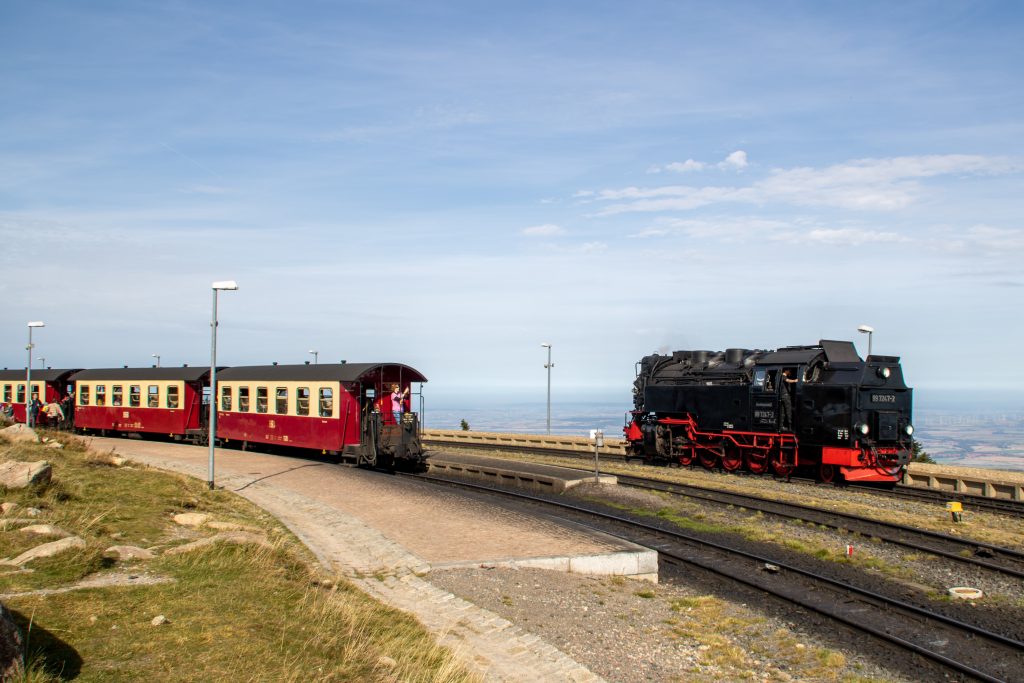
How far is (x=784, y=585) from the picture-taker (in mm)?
12938

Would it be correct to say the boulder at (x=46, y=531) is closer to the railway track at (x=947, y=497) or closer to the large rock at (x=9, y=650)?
the large rock at (x=9, y=650)

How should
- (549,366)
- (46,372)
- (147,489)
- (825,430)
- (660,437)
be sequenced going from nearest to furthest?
1. (147,489)
2. (825,430)
3. (660,437)
4. (46,372)
5. (549,366)

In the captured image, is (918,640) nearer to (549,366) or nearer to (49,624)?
(49,624)

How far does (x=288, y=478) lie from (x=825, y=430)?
16.1 m

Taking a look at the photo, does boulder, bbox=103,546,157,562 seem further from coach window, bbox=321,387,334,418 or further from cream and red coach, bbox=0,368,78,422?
cream and red coach, bbox=0,368,78,422

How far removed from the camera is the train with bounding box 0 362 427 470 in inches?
980

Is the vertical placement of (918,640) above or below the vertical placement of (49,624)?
below

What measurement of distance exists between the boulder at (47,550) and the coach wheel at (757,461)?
21.1 m

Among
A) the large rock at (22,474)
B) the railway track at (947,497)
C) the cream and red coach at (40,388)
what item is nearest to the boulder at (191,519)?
the large rock at (22,474)

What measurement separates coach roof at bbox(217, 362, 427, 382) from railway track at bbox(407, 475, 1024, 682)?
10.8m

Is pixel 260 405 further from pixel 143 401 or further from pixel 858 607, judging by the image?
pixel 858 607

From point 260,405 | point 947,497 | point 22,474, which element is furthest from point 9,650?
point 260,405

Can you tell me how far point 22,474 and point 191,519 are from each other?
9.73 ft

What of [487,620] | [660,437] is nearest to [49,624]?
[487,620]
